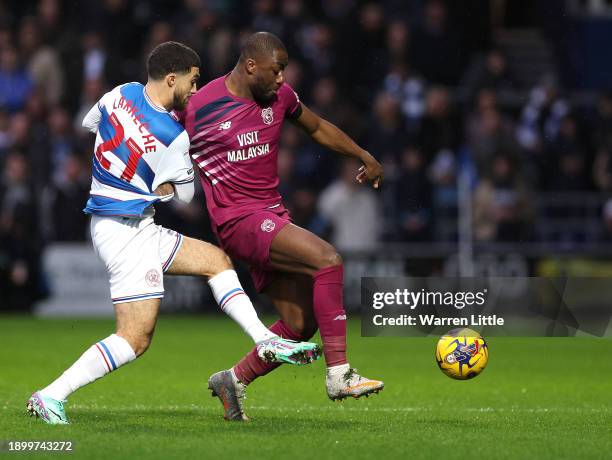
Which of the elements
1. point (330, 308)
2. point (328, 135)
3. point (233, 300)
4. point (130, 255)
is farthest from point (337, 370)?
point (328, 135)

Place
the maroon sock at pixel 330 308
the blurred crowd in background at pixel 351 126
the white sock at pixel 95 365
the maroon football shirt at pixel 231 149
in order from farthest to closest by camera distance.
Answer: the blurred crowd in background at pixel 351 126 < the maroon football shirt at pixel 231 149 < the maroon sock at pixel 330 308 < the white sock at pixel 95 365

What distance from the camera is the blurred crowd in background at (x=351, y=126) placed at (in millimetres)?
17469

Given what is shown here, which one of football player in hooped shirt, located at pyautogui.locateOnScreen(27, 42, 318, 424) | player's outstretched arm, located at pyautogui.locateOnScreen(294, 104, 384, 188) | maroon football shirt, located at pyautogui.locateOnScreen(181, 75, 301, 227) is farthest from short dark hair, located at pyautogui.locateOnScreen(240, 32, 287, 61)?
player's outstretched arm, located at pyautogui.locateOnScreen(294, 104, 384, 188)

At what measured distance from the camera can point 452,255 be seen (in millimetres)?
17438

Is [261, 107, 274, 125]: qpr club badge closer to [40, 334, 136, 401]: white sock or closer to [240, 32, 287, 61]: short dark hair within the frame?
[240, 32, 287, 61]: short dark hair

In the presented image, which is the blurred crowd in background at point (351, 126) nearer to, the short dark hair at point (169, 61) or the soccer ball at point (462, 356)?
the soccer ball at point (462, 356)

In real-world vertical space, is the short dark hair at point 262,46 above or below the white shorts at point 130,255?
above

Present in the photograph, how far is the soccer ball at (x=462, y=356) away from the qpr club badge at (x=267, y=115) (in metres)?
1.76

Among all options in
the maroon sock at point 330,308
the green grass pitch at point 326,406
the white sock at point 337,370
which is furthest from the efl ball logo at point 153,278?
the white sock at point 337,370

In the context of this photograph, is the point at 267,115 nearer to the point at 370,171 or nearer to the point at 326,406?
the point at 370,171

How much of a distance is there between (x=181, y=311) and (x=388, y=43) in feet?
14.7

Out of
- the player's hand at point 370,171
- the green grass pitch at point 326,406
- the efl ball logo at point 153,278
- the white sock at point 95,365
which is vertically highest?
the player's hand at point 370,171

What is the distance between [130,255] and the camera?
7703 millimetres

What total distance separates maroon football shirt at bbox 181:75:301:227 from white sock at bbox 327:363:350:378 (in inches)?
42.5
